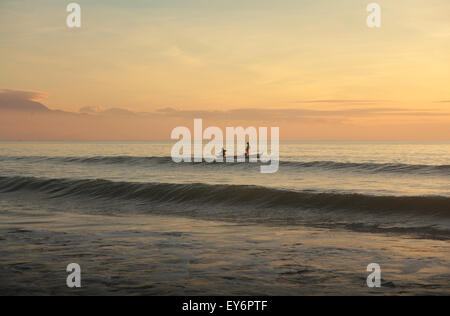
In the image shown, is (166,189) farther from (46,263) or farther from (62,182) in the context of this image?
(46,263)

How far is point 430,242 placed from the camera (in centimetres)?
923

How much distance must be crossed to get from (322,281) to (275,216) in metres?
7.74

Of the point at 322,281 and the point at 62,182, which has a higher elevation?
the point at 62,182

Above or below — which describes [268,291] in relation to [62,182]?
below
